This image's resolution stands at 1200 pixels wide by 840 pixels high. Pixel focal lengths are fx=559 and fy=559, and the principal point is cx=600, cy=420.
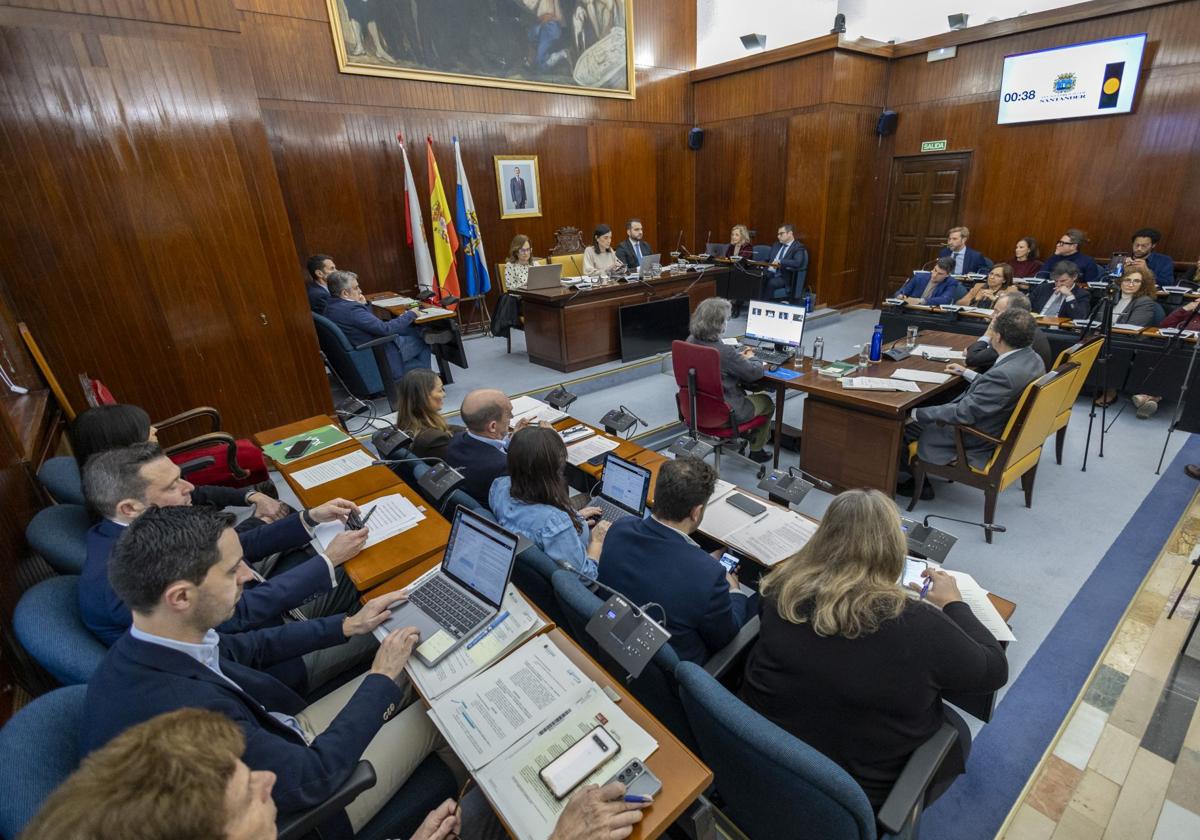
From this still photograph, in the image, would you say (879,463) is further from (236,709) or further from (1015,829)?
(236,709)

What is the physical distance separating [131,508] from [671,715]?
1.80m

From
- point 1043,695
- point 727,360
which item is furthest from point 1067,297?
point 1043,695

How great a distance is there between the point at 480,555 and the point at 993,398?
9.32ft

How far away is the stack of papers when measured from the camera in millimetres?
2088

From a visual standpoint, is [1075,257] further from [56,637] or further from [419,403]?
[56,637]

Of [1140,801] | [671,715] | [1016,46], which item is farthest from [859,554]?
[1016,46]

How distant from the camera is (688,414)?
12.8 feet

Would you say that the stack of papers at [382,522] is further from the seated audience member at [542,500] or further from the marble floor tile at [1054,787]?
the marble floor tile at [1054,787]

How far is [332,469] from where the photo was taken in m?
2.65

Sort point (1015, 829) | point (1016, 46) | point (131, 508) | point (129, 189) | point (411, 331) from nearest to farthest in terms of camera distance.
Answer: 1. point (1015, 829)
2. point (131, 508)
3. point (129, 189)
4. point (411, 331)
5. point (1016, 46)

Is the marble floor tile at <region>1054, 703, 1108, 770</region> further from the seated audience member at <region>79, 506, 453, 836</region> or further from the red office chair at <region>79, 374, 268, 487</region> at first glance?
the red office chair at <region>79, 374, 268, 487</region>

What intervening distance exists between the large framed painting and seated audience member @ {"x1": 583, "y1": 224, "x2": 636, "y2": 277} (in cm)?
225

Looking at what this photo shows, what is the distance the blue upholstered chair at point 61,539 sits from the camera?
189cm

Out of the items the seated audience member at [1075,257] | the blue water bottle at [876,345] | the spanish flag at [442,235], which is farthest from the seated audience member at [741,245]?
the blue water bottle at [876,345]
